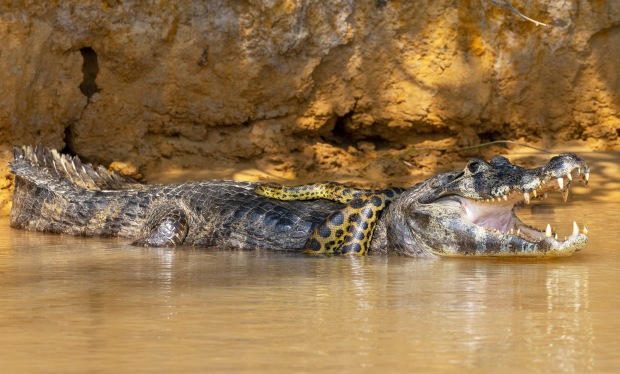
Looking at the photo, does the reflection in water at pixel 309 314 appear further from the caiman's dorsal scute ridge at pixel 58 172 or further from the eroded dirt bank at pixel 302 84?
the eroded dirt bank at pixel 302 84

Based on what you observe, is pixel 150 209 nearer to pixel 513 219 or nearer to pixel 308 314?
pixel 513 219

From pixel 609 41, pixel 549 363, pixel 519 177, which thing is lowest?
pixel 549 363

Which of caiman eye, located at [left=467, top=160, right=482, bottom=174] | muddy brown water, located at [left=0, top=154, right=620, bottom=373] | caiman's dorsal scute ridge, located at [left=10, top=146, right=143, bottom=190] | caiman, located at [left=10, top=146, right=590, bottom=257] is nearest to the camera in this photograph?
muddy brown water, located at [left=0, top=154, right=620, bottom=373]

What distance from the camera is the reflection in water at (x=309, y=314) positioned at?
3.12m

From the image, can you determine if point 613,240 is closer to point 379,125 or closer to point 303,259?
point 303,259

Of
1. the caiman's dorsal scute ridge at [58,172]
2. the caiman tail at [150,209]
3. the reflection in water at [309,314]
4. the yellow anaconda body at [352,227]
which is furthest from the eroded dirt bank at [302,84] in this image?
the reflection in water at [309,314]

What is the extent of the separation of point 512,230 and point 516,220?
0.25m

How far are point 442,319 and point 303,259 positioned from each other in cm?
243

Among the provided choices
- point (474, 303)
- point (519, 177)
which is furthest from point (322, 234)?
point (474, 303)

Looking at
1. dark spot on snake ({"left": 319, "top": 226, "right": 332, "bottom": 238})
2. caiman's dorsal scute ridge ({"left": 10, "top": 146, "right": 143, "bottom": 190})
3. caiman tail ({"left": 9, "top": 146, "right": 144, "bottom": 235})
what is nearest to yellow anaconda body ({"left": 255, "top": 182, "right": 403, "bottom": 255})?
dark spot on snake ({"left": 319, "top": 226, "right": 332, "bottom": 238})

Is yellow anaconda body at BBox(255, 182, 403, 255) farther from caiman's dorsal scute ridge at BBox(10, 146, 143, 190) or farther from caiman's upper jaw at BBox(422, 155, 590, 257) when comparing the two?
caiman's dorsal scute ridge at BBox(10, 146, 143, 190)

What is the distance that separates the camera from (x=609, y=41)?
10367 millimetres

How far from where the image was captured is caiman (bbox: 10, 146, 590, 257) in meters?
5.92

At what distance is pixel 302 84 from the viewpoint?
9875mm
